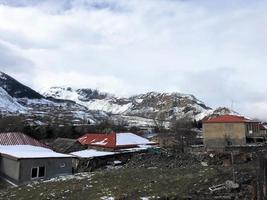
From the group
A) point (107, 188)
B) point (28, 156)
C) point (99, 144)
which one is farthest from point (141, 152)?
point (107, 188)

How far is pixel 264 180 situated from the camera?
1024 centimetres

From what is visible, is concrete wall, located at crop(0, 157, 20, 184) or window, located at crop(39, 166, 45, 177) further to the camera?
window, located at crop(39, 166, 45, 177)

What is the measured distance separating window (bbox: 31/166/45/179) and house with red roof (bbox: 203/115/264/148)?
30993 millimetres

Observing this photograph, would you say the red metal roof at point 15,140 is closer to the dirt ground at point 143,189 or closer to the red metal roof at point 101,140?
the red metal roof at point 101,140

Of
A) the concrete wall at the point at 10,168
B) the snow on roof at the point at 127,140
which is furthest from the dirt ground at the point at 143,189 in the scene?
the snow on roof at the point at 127,140

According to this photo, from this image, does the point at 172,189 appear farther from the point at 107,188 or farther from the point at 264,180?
the point at 264,180

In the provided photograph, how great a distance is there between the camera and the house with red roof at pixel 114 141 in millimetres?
57884

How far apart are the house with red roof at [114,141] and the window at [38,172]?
2068 centimetres

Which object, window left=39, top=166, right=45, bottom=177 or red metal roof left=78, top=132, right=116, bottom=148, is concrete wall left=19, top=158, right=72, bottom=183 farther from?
red metal roof left=78, top=132, right=116, bottom=148

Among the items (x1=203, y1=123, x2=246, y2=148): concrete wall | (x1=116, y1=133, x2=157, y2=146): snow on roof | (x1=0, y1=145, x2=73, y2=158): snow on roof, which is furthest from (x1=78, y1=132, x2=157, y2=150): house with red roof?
(x1=0, y1=145, x2=73, y2=158): snow on roof

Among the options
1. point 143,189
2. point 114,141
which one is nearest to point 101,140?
point 114,141

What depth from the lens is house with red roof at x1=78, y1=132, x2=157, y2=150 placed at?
57884 mm

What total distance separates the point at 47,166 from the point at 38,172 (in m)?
1.06

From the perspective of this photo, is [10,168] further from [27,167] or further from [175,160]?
[175,160]
